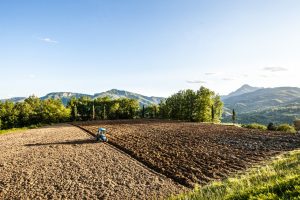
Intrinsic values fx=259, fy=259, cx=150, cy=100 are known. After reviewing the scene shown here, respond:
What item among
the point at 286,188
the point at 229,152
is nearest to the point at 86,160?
the point at 229,152

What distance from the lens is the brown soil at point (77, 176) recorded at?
13.4m

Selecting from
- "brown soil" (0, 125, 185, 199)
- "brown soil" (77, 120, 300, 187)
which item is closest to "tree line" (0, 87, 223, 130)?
"brown soil" (77, 120, 300, 187)

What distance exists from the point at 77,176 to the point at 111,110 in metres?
65.9

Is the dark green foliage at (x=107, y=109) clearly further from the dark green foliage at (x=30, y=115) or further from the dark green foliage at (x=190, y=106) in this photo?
the dark green foliage at (x=190, y=106)

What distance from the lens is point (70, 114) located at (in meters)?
82.1

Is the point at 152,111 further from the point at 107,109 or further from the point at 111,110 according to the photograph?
the point at 107,109

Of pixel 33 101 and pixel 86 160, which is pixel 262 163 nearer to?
pixel 86 160

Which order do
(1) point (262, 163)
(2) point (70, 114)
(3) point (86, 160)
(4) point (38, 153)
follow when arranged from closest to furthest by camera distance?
1. (1) point (262, 163)
2. (3) point (86, 160)
3. (4) point (38, 153)
4. (2) point (70, 114)

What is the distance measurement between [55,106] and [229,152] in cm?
7222

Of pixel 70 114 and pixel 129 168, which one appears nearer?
pixel 129 168

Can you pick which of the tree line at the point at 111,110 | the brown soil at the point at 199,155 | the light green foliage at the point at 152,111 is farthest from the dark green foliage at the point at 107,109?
the brown soil at the point at 199,155

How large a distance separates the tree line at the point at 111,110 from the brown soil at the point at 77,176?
47215mm

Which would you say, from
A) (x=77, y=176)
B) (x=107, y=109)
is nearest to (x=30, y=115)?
(x=107, y=109)

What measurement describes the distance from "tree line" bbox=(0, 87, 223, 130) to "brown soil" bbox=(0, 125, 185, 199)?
155ft
